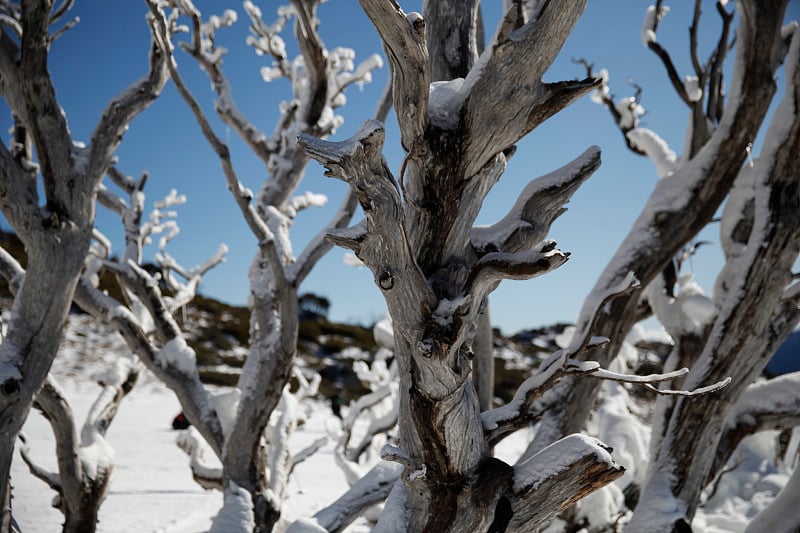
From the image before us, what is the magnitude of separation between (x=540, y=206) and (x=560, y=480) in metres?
0.75

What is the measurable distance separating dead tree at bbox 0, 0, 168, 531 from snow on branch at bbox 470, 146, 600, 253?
2.45m

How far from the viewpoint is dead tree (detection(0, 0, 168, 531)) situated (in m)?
2.72

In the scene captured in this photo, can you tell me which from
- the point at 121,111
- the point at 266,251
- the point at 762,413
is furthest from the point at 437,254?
the point at 121,111

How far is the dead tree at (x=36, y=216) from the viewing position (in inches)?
107

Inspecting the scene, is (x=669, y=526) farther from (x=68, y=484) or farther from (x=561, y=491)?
(x=68, y=484)

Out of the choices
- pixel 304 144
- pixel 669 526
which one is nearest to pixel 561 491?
pixel 304 144

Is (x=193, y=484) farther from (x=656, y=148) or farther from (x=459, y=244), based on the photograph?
(x=459, y=244)

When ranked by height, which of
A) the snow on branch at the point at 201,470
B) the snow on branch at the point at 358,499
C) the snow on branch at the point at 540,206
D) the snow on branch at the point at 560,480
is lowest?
the snow on branch at the point at 560,480

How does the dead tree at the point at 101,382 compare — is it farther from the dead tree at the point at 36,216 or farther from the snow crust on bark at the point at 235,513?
the snow crust on bark at the point at 235,513

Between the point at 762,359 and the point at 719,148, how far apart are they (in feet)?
4.01

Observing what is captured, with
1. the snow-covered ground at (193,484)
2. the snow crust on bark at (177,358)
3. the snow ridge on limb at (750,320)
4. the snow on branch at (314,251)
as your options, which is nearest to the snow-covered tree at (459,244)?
the snow ridge on limb at (750,320)

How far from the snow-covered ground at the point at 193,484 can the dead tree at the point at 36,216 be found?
297cm

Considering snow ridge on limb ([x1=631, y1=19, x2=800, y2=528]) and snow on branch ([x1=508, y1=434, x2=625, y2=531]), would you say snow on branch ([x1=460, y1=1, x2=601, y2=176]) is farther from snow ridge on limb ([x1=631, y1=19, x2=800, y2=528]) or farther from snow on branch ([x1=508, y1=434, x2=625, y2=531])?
snow ridge on limb ([x1=631, y1=19, x2=800, y2=528])

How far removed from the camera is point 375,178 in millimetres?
1117
